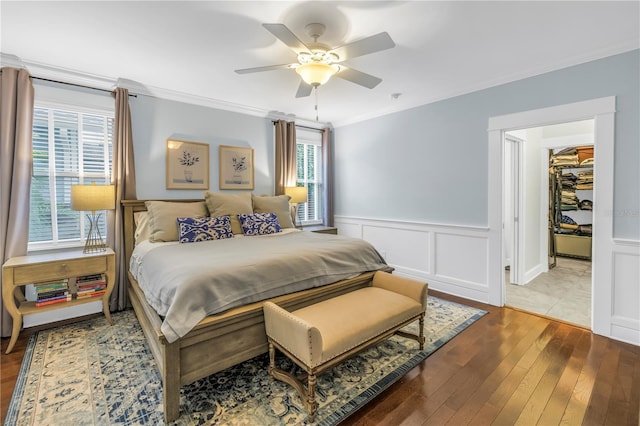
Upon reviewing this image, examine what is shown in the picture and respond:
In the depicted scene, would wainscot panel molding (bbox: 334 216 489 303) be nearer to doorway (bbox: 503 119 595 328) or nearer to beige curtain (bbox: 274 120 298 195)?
doorway (bbox: 503 119 595 328)

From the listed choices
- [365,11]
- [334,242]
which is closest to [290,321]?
[334,242]

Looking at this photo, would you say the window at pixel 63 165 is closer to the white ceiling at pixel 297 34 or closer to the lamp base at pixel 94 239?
the lamp base at pixel 94 239

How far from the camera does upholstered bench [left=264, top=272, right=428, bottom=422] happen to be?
1.68 m

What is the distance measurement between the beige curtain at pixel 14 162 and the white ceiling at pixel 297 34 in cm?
26

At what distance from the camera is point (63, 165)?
3.05 m

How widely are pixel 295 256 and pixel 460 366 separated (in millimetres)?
1492

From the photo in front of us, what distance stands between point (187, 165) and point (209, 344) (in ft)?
8.77

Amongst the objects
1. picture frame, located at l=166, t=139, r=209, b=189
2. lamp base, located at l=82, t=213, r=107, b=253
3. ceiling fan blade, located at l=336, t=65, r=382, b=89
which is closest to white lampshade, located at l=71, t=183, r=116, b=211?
lamp base, located at l=82, t=213, r=107, b=253

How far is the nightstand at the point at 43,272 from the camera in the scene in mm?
2428

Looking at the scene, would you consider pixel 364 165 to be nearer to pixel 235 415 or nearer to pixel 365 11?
pixel 365 11

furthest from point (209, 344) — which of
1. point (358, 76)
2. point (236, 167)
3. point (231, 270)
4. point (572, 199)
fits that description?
point (572, 199)

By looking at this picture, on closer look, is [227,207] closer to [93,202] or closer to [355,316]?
[93,202]

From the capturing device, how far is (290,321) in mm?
1758

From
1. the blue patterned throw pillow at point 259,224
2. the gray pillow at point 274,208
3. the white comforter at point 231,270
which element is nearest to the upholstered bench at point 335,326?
the white comforter at point 231,270
